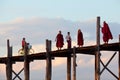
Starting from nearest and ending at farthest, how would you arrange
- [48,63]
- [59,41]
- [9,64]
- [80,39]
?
[80,39]
[48,63]
[59,41]
[9,64]

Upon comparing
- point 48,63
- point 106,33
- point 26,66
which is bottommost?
point 26,66

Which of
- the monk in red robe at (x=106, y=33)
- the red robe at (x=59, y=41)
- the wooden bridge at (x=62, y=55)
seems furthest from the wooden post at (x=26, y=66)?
the monk in red robe at (x=106, y=33)

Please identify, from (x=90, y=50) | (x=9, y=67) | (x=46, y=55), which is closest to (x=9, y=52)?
(x=9, y=67)

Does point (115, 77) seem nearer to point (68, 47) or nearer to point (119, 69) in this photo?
point (119, 69)

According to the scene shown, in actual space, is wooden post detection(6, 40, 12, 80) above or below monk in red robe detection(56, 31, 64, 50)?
below

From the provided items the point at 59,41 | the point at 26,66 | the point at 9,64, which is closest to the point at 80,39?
the point at 59,41

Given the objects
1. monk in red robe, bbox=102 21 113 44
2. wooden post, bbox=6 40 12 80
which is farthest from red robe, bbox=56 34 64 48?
wooden post, bbox=6 40 12 80

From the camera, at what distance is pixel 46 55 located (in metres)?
30.8

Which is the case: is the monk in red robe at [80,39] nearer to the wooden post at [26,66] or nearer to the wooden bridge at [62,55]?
the wooden bridge at [62,55]

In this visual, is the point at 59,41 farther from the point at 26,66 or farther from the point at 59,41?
the point at 26,66

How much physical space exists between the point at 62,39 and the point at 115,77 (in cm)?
363

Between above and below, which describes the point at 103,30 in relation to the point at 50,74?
above

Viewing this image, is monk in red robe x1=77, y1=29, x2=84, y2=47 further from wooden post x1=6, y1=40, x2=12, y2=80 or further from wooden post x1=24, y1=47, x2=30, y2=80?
wooden post x1=6, y1=40, x2=12, y2=80

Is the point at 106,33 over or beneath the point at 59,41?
over
